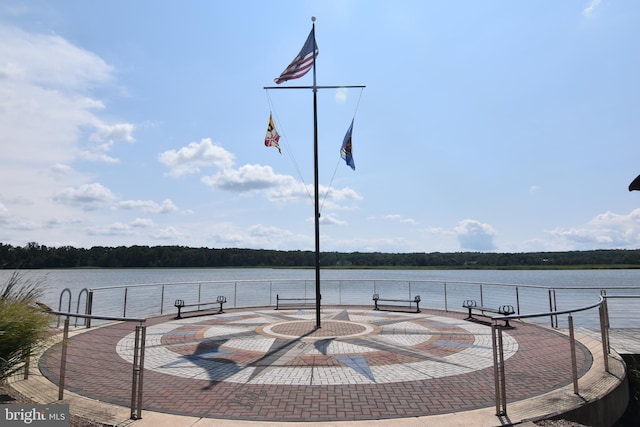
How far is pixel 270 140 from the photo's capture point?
1395 centimetres

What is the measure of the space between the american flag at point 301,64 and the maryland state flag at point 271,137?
4.73 ft

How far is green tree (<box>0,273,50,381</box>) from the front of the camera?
507cm

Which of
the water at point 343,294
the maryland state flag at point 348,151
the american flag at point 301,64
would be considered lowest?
the water at point 343,294

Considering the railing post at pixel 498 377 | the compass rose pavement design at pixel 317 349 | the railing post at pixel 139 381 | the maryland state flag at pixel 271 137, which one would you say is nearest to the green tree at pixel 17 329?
the railing post at pixel 139 381

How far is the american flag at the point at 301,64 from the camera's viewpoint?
44.5 feet

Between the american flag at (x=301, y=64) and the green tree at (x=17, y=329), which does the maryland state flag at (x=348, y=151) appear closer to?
the american flag at (x=301, y=64)

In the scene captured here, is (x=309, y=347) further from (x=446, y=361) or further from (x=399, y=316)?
(x=399, y=316)

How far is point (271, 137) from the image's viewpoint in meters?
14.0

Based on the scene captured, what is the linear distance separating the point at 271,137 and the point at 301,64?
259cm

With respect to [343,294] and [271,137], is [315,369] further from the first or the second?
[343,294]

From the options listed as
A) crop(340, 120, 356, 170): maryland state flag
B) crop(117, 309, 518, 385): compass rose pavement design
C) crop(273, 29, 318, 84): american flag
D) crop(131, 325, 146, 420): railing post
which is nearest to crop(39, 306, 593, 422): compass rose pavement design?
crop(117, 309, 518, 385): compass rose pavement design

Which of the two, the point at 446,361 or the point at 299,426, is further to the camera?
the point at 446,361

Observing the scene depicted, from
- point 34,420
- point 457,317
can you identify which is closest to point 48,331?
point 34,420

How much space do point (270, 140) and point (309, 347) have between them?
23.7 feet
